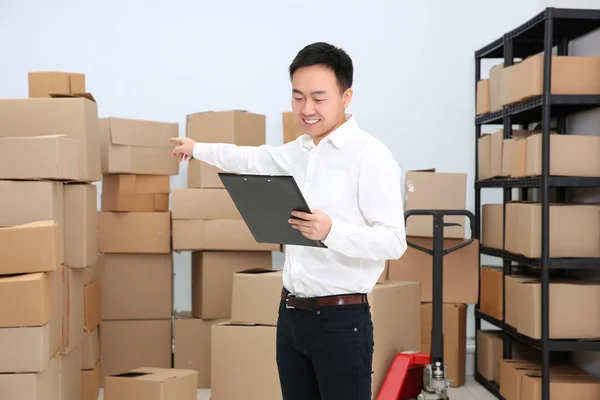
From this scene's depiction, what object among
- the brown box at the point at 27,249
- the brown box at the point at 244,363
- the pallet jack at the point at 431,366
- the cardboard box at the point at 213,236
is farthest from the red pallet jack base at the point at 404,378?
the brown box at the point at 27,249

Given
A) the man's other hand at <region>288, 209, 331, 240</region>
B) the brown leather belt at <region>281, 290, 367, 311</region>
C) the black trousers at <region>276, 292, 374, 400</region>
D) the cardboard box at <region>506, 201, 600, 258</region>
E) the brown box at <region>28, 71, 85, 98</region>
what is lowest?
the black trousers at <region>276, 292, 374, 400</region>

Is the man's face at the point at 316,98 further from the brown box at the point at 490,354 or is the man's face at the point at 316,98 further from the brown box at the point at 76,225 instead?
the brown box at the point at 490,354

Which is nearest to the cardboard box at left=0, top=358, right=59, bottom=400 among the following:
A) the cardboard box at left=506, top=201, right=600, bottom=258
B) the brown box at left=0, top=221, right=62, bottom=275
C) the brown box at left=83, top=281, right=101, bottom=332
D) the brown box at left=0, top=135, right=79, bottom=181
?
the brown box at left=0, top=221, right=62, bottom=275

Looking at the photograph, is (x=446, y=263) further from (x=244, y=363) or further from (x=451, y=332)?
(x=244, y=363)

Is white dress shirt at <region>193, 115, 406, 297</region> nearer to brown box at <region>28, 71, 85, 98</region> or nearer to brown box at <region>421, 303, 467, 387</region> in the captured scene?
brown box at <region>28, 71, 85, 98</region>

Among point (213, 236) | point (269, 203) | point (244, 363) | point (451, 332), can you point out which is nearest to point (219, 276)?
point (213, 236)

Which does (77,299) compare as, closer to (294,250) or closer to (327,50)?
(294,250)

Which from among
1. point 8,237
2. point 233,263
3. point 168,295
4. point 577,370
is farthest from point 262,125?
point 577,370

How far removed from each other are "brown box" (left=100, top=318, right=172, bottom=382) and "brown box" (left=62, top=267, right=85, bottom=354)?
2.14 feet

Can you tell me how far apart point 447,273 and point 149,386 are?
1.73 meters

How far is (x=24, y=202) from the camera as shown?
271cm

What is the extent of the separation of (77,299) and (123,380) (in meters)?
0.41

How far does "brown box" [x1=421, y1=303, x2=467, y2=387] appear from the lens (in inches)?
157

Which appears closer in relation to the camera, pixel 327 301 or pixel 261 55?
pixel 327 301
